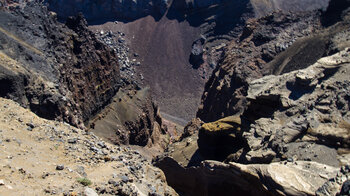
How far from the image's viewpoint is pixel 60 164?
1178cm

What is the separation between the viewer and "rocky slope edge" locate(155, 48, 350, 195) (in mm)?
11914

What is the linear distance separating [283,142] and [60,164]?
9.40m

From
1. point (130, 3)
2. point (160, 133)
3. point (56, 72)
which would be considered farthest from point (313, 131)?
point (130, 3)

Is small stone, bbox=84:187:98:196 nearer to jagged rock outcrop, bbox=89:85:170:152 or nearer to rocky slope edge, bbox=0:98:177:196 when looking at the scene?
rocky slope edge, bbox=0:98:177:196

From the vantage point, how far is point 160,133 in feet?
163

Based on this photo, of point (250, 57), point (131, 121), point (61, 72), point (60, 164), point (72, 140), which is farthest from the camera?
point (131, 121)

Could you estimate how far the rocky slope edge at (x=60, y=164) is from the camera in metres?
9.86

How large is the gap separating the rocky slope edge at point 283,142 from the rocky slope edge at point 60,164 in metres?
3.67

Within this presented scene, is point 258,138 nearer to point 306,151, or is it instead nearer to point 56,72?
point 306,151

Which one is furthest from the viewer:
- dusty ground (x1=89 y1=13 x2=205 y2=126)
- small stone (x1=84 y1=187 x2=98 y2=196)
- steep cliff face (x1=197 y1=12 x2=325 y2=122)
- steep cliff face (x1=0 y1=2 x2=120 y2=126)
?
dusty ground (x1=89 y1=13 x2=205 y2=126)

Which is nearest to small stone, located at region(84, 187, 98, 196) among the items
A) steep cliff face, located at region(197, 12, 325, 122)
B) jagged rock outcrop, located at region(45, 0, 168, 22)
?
steep cliff face, located at region(197, 12, 325, 122)

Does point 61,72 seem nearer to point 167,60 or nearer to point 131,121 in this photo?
point 131,121

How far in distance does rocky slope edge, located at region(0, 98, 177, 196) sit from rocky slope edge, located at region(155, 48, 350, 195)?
145 inches

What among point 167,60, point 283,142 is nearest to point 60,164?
point 283,142
